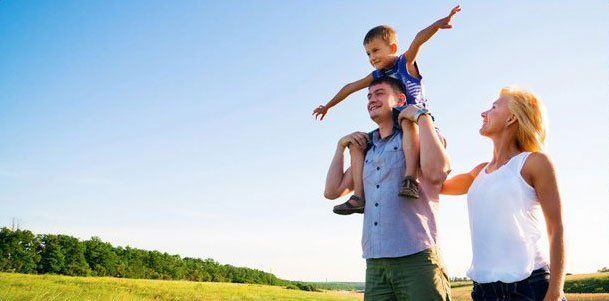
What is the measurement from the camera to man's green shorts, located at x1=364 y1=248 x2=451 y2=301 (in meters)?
2.81

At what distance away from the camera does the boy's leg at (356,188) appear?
3.60 meters

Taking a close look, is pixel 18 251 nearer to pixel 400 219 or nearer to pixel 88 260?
pixel 88 260

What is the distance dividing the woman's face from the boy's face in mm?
2442

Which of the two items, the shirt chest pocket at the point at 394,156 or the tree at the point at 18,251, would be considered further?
the tree at the point at 18,251

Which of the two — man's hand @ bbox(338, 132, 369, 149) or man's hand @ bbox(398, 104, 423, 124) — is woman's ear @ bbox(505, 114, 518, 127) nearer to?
man's hand @ bbox(398, 104, 423, 124)

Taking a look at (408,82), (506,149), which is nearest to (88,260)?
(408,82)

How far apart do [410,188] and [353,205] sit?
67 cm

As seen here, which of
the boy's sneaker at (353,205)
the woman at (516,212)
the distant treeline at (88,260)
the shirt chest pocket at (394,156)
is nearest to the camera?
the woman at (516,212)

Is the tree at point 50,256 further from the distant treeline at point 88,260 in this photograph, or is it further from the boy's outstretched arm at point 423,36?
the boy's outstretched arm at point 423,36

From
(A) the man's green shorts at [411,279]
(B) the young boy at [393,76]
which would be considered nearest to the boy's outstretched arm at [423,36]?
(B) the young boy at [393,76]

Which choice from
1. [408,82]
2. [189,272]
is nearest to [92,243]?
[189,272]

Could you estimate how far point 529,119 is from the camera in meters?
2.73

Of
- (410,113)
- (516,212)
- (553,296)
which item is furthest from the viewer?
(410,113)

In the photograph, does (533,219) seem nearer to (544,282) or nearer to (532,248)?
(532,248)
